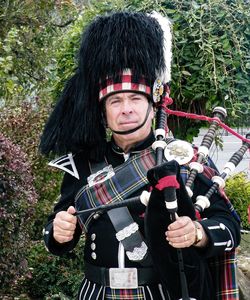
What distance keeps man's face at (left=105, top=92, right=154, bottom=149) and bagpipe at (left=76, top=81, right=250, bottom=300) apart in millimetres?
72

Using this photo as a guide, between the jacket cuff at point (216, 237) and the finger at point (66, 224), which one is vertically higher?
the finger at point (66, 224)

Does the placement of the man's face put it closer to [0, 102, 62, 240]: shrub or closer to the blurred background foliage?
the blurred background foliage

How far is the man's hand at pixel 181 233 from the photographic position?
5.98ft

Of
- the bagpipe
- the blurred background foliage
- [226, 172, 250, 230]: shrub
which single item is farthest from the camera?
[226, 172, 250, 230]: shrub

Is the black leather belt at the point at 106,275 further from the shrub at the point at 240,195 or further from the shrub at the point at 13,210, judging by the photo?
the shrub at the point at 240,195

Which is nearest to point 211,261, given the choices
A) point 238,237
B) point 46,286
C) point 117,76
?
point 238,237

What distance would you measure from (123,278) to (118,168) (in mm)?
404

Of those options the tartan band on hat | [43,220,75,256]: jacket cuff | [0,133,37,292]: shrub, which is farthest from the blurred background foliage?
[43,220,75,256]: jacket cuff

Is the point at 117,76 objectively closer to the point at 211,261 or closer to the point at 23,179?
the point at 211,261

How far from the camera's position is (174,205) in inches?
71.3

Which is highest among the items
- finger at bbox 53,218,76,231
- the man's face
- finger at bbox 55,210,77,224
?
the man's face

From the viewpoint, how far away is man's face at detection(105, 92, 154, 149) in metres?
2.20

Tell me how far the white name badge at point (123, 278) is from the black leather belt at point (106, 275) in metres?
0.02

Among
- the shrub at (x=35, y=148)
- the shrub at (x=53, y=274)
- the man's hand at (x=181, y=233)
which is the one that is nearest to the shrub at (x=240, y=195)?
the shrub at (x=35, y=148)
